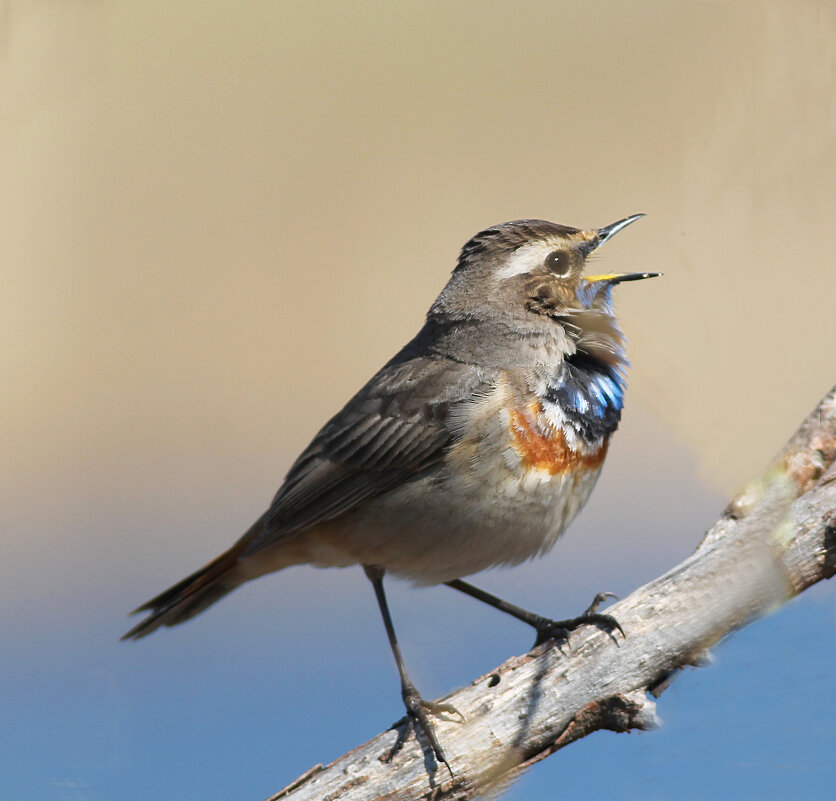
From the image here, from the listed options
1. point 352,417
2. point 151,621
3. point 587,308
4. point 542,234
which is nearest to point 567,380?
point 587,308

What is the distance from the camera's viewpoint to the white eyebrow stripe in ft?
16.0

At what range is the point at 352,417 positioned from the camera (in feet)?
16.5

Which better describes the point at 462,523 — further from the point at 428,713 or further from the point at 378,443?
the point at 428,713

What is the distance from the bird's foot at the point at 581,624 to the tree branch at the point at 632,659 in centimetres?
4

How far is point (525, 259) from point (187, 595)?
97.4 inches

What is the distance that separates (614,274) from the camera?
15.8 ft

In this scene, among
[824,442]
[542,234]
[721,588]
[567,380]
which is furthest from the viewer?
[542,234]

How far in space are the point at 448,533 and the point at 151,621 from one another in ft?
5.74

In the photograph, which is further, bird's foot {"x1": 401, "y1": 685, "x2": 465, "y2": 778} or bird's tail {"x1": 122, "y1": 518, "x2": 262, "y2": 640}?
bird's tail {"x1": 122, "y1": 518, "x2": 262, "y2": 640}

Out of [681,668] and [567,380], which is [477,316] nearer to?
[567,380]

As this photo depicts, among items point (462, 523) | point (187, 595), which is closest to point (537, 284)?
point (462, 523)

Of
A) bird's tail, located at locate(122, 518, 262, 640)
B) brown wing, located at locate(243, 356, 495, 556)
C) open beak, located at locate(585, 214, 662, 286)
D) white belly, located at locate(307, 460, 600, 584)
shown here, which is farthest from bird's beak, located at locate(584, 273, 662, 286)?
bird's tail, located at locate(122, 518, 262, 640)

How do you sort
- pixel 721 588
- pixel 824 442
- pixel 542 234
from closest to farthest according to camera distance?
pixel 721 588, pixel 824 442, pixel 542 234

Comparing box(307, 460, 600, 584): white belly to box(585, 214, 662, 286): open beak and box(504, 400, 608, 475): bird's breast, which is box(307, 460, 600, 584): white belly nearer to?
box(504, 400, 608, 475): bird's breast
